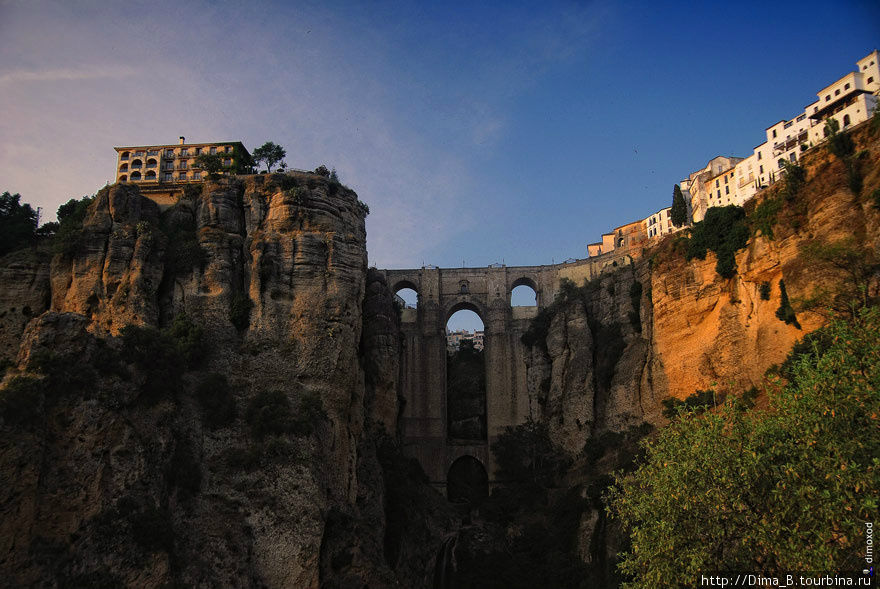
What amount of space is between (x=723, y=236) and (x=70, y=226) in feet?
116

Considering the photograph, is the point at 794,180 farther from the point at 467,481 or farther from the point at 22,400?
the point at 467,481

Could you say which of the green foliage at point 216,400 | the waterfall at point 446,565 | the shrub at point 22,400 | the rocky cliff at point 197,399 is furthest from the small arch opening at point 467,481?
the shrub at point 22,400

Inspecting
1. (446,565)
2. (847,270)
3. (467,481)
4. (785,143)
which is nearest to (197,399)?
(446,565)

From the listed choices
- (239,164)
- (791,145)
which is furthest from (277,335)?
(791,145)

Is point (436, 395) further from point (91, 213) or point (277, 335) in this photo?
point (91, 213)

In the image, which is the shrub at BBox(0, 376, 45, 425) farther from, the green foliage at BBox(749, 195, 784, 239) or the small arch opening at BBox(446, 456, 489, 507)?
the small arch opening at BBox(446, 456, 489, 507)

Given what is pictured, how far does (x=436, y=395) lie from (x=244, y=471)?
28.6 meters

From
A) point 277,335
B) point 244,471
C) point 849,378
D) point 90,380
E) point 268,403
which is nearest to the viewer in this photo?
point 849,378

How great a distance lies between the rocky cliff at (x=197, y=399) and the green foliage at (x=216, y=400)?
77 millimetres

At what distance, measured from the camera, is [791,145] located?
182 ft

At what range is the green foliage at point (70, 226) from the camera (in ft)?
127

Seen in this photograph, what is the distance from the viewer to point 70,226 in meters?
40.6

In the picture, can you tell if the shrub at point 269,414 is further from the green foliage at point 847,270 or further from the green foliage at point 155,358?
the green foliage at point 847,270

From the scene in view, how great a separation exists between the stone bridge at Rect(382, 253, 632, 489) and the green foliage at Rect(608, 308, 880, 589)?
1514 inches
